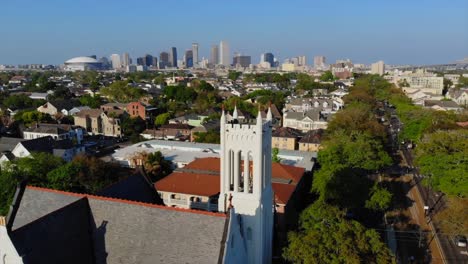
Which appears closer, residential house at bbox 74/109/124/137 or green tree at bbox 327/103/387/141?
green tree at bbox 327/103/387/141

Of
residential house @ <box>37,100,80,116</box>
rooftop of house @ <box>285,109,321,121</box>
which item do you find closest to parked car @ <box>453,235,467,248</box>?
rooftop of house @ <box>285,109,321,121</box>

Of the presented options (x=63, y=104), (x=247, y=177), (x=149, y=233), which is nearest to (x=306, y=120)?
(x=63, y=104)

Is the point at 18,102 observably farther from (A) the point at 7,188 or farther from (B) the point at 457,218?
(B) the point at 457,218

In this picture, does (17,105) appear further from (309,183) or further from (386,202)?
(386,202)

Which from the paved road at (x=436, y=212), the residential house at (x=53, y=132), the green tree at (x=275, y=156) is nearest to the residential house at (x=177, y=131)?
the residential house at (x=53, y=132)

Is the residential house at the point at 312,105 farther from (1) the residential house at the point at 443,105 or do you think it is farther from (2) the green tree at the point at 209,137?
(2) the green tree at the point at 209,137

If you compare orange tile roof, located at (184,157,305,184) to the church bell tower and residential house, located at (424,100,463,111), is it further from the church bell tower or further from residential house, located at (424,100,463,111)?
residential house, located at (424,100,463,111)

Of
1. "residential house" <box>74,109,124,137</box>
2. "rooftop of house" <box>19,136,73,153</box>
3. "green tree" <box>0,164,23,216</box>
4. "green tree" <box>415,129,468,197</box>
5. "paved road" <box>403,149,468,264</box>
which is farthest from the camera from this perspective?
"residential house" <box>74,109,124,137</box>
